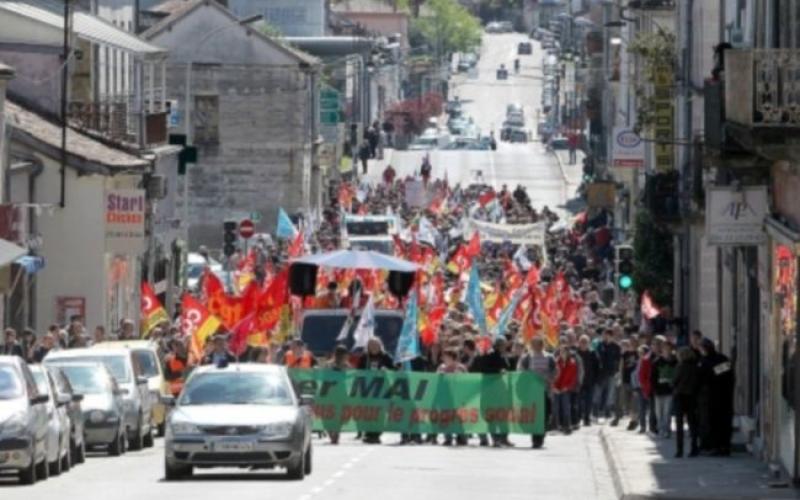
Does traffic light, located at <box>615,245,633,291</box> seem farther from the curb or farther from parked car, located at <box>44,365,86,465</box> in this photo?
parked car, located at <box>44,365,86,465</box>

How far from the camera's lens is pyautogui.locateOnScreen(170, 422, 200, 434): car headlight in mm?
33281

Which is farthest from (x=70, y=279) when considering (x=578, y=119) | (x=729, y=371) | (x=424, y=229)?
(x=578, y=119)

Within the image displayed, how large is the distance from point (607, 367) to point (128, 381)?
378 inches

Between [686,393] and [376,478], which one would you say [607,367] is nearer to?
[686,393]

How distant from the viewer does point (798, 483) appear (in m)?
32.6

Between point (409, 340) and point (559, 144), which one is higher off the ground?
point (559, 144)

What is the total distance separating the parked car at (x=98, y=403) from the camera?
39562mm

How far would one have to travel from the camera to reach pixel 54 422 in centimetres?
3409

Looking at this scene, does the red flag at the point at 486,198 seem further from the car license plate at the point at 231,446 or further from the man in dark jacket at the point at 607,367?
the car license plate at the point at 231,446

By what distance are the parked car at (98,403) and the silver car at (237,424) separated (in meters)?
5.07

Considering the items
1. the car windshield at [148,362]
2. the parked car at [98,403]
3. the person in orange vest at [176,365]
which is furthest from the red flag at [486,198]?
the parked car at [98,403]

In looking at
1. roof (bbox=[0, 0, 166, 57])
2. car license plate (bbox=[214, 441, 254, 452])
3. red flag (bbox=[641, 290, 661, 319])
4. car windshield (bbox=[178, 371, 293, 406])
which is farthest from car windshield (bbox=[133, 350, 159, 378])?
roof (bbox=[0, 0, 166, 57])

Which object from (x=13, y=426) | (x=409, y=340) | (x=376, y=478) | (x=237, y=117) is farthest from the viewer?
(x=237, y=117)

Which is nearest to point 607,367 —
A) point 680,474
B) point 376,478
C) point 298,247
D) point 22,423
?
point 680,474
